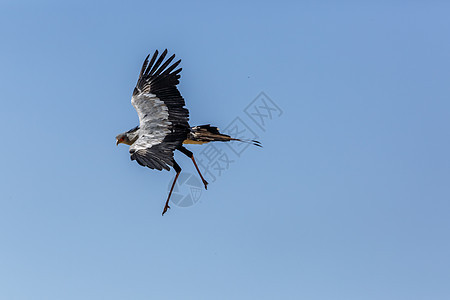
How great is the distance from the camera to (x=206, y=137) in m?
18.4

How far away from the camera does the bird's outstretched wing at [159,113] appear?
16484 millimetres

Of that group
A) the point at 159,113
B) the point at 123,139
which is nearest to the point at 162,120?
the point at 159,113

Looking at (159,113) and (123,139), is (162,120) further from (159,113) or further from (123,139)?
(123,139)

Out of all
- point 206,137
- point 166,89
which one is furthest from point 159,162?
point 166,89

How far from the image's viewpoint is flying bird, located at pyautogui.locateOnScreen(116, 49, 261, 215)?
17.1m

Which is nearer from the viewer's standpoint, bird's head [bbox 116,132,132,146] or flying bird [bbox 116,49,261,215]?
flying bird [bbox 116,49,261,215]

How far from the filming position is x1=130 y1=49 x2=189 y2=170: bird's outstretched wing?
16.5 m

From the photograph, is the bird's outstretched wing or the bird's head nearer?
the bird's outstretched wing

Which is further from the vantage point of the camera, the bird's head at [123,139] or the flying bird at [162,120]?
the bird's head at [123,139]

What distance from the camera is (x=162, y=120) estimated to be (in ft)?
60.1

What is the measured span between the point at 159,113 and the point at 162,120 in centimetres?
41

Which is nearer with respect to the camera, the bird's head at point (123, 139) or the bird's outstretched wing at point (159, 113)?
the bird's outstretched wing at point (159, 113)

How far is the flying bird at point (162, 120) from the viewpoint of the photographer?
17141mm

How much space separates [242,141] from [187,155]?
2260mm
